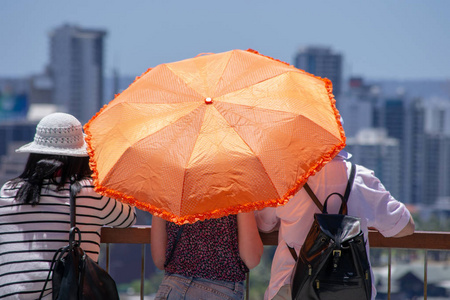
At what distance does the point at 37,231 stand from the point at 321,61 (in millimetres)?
113029

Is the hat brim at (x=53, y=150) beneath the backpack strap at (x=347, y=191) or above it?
above

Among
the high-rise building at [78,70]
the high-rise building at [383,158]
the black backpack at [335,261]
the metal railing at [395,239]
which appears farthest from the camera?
the high-rise building at [78,70]

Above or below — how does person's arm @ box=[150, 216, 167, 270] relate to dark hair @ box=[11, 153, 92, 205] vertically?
below

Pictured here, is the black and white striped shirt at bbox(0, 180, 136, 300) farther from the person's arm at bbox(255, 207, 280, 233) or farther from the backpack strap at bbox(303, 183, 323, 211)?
the backpack strap at bbox(303, 183, 323, 211)

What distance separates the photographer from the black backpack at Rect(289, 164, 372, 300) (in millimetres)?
1848

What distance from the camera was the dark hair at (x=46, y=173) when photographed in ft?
6.62

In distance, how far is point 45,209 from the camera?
79.4 inches

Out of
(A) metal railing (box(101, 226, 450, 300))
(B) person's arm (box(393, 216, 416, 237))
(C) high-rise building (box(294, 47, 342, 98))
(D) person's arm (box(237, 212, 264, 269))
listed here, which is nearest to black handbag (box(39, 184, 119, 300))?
(D) person's arm (box(237, 212, 264, 269))

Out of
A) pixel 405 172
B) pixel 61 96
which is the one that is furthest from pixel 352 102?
pixel 61 96

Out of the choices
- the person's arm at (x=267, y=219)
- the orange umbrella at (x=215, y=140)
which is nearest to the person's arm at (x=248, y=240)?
the person's arm at (x=267, y=219)

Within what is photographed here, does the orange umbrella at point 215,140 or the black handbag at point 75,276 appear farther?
the black handbag at point 75,276

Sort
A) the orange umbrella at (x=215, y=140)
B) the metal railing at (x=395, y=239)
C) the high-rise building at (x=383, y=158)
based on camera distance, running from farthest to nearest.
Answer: the high-rise building at (x=383, y=158) → the metal railing at (x=395, y=239) → the orange umbrella at (x=215, y=140)

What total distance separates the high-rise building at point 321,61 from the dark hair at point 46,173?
108 meters

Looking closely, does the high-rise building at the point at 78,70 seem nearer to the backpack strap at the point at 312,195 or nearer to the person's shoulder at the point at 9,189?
the person's shoulder at the point at 9,189
